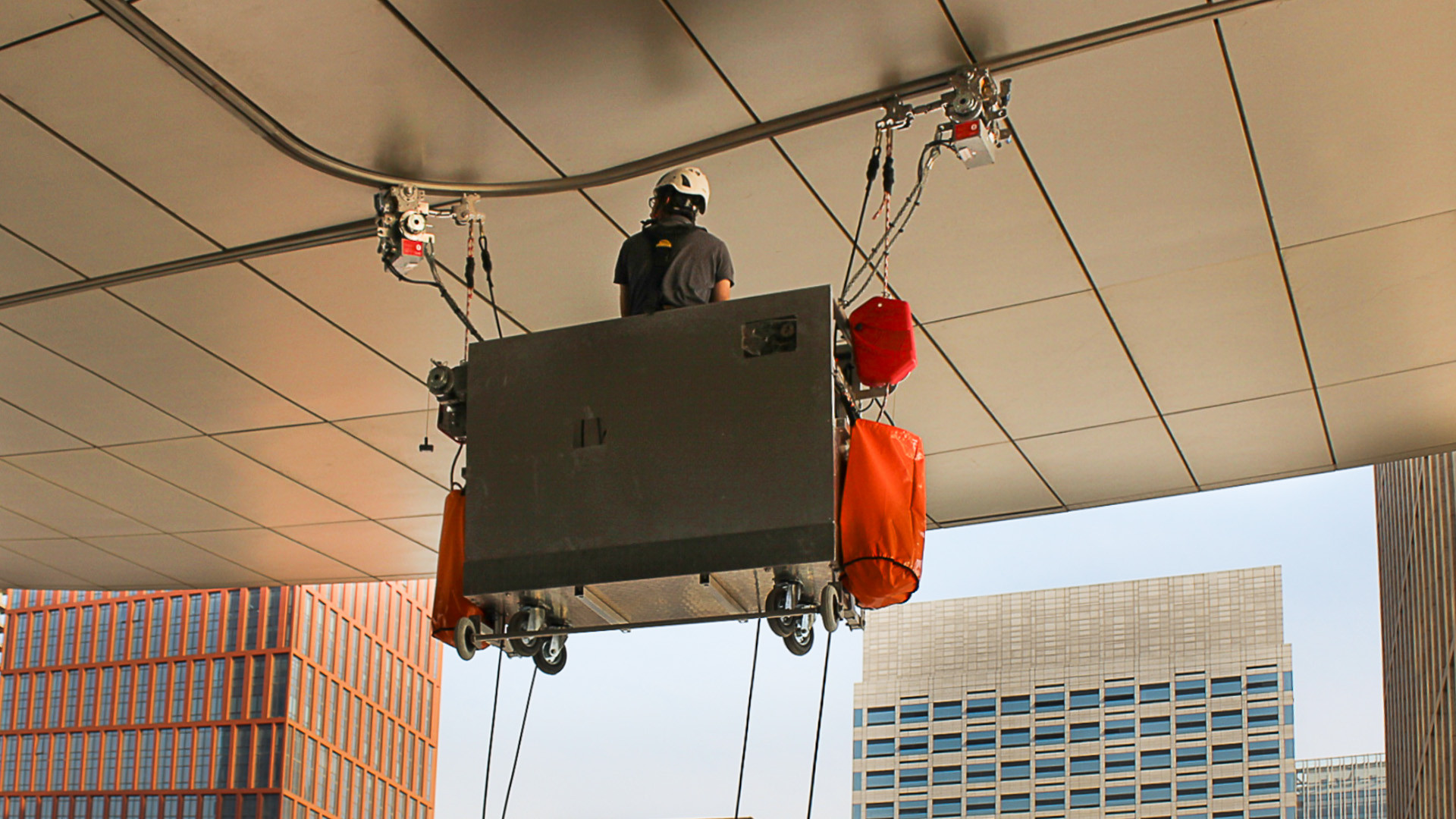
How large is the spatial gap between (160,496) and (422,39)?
563 cm

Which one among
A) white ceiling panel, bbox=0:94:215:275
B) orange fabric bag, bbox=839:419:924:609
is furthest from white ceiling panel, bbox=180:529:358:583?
orange fabric bag, bbox=839:419:924:609

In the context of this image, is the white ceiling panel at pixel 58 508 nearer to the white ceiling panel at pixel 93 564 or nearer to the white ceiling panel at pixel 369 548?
the white ceiling panel at pixel 93 564

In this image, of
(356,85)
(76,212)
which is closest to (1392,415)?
(356,85)

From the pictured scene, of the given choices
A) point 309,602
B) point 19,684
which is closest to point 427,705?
point 309,602

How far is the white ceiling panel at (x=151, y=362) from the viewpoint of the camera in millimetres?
6609

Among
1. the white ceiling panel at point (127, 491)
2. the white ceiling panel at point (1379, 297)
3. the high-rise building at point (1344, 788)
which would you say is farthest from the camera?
the high-rise building at point (1344, 788)

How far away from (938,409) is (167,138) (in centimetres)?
404

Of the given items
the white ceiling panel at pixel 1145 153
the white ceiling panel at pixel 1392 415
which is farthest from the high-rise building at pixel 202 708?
the white ceiling panel at pixel 1145 153

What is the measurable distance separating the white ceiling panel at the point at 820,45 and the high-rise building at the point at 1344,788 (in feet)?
595

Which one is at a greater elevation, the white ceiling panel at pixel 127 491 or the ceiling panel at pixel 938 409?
the ceiling panel at pixel 938 409

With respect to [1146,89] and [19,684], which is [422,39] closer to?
[1146,89]

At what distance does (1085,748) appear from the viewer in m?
131

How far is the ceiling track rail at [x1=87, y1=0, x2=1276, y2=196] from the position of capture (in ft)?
14.6

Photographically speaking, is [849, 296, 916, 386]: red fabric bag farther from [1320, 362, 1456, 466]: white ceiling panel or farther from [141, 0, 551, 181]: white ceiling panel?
[1320, 362, 1456, 466]: white ceiling panel
